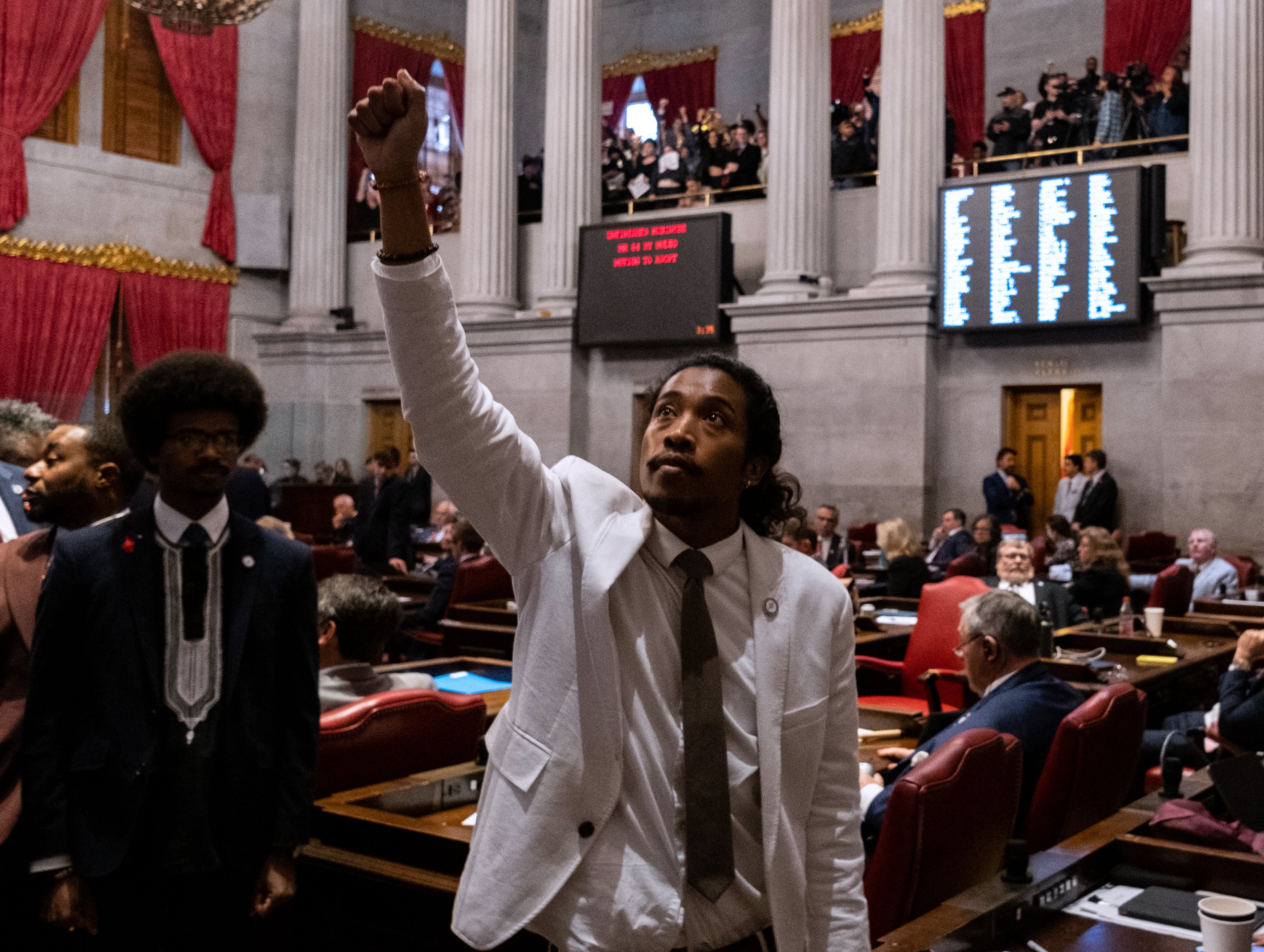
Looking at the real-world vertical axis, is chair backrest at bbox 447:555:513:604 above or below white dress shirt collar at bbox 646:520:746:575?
below

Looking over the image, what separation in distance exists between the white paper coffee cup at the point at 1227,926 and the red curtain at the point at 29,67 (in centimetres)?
1619

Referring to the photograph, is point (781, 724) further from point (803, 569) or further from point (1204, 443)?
point (1204, 443)

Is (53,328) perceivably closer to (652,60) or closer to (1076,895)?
(652,60)

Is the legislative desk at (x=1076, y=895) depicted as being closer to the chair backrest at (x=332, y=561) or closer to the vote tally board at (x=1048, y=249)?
the chair backrest at (x=332, y=561)

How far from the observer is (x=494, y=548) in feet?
5.27

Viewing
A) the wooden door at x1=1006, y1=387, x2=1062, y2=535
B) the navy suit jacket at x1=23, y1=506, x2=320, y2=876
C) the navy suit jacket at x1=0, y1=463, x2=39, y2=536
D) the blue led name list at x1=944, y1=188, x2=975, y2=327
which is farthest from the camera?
the wooden door at x1=1006, y1=387, x2=1062, y2=535

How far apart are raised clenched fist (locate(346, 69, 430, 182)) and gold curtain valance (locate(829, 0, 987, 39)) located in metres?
17.5

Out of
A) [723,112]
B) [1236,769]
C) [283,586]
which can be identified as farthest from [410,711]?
[723,112]

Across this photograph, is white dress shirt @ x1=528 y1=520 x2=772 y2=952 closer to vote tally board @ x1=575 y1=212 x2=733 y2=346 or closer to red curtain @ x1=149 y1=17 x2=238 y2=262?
vote tally board @ x1=575 y1=212 x2=733 y2=346

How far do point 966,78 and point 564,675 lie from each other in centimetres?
1796

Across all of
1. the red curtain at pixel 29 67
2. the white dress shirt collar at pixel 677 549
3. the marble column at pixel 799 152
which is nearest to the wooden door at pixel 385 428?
the red curtain at pixel 29 67

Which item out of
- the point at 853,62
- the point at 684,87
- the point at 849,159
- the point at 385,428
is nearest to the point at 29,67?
the point at 385,428

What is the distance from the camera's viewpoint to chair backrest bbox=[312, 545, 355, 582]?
8.41 meters

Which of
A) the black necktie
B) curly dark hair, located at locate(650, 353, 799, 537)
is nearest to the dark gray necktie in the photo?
curly dark hair, located at locate(650, 353, 799, 537)
